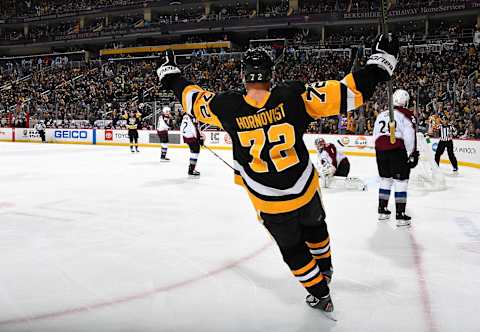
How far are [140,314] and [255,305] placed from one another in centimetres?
70

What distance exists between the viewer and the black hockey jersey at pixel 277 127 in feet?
7.80

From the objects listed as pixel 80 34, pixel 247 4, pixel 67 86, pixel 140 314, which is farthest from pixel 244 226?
pixel 80 34

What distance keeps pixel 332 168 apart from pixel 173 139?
1162 centimetres

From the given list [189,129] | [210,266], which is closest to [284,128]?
[210,266]

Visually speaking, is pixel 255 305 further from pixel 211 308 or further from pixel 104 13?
pixel 104 13

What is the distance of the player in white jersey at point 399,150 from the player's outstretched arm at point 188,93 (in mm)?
2957

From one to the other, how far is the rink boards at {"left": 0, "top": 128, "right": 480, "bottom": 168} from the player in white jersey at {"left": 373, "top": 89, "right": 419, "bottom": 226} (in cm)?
674

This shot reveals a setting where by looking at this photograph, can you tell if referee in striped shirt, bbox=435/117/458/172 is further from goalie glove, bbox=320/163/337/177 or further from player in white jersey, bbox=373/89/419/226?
player in white jersey, bbox=373/89/419/226

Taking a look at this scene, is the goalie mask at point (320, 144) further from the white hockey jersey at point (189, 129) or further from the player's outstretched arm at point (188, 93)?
the player's outstretched arm at point (188, 93)

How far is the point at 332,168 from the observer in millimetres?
7598

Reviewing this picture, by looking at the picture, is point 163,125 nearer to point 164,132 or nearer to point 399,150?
point 164,132

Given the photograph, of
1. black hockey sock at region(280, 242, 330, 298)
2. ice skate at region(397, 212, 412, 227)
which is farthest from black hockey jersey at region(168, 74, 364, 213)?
ice skate at region(397, 212, 412, 227)

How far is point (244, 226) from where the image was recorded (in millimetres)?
5098

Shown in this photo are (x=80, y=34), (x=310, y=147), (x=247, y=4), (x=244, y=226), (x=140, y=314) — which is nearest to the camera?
(x=140, y=314)
